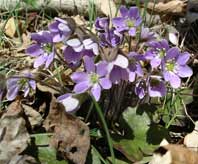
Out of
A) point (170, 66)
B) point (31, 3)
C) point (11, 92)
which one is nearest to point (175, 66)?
point (170, 66)

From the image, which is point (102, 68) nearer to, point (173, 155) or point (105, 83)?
point (105, 83)

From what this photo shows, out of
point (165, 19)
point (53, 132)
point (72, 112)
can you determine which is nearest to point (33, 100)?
point (53, 132)

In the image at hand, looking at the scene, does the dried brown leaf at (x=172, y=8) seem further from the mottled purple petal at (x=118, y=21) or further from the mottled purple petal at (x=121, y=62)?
the mottled purple petal at (x=121, y=62)

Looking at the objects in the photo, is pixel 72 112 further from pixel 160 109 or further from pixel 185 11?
pixel 185 11

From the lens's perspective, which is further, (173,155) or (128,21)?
(128,21)

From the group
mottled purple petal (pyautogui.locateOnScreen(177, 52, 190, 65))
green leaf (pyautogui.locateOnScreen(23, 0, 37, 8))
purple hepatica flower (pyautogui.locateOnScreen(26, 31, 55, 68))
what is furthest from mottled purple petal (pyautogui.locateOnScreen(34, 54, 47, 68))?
green leaf (pyautogui.locateOnScreen(23, 0, 37, 8))

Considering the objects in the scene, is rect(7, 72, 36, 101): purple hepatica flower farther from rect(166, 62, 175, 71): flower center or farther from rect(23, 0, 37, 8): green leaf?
rect(23, 0, 37, 8): green leaf
